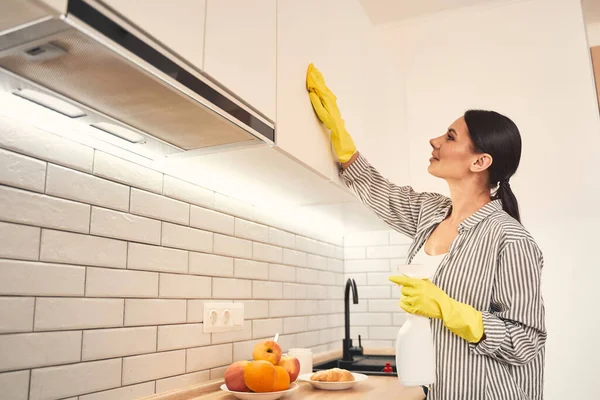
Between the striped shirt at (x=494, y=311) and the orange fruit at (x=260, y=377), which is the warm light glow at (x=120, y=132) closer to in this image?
the orange fruit at (x=260, y=377)

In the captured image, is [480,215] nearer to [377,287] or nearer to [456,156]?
[456,156]

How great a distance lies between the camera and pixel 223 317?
1.79 metres

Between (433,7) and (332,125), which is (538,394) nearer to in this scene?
(332,125)

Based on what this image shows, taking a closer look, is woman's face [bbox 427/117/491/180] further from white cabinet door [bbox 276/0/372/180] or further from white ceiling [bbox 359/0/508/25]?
white ceiling [bbox 359/0/508/25]

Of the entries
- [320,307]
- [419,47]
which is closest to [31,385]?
[320,307]

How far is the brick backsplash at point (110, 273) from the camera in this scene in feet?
3.60

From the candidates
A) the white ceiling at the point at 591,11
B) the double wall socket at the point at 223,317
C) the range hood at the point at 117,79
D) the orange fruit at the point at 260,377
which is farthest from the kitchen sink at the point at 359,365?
the white ceiling at the point at 591,11

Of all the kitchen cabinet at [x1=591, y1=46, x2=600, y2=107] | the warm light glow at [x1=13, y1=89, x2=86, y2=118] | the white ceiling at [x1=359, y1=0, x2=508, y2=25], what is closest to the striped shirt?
the warm light glow at [x1=13, y1=89, x2=86, y2=118]

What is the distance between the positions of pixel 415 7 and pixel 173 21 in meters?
2.46

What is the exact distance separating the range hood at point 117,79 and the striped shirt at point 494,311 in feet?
2.40

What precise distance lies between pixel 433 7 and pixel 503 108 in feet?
2.45

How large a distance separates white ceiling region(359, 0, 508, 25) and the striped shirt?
178 centimetres

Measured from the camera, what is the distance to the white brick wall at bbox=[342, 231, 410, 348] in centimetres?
296

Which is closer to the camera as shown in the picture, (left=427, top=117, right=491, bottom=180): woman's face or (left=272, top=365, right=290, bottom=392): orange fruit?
(left=272, top=365, right=290, bottom=392): orange fruit
